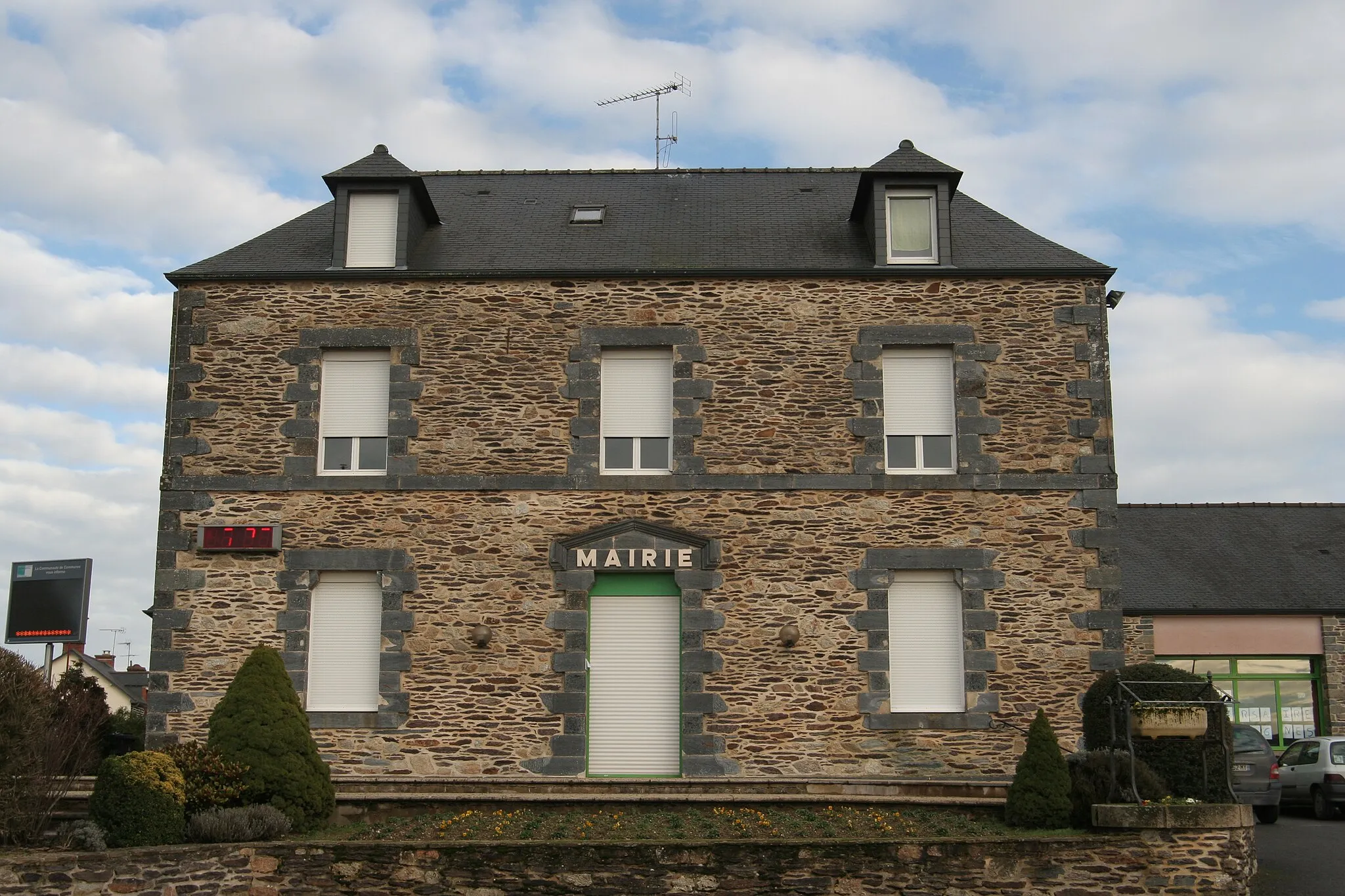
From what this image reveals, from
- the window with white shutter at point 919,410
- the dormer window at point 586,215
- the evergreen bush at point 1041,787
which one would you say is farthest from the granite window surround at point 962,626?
the dormer window at point 586,215

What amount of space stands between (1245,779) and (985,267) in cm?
669

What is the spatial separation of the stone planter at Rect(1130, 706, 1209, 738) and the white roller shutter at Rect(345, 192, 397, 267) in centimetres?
932

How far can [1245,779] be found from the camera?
15352 millimetres

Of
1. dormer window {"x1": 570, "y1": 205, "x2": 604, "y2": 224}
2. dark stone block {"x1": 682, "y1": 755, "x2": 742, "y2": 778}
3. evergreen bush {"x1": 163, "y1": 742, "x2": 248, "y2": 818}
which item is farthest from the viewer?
dormer window {"x1": 570, "y1": 205, "x2": 604, "y2": 224}

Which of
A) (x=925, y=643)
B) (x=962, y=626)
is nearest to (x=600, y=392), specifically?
(x=925, y=643)

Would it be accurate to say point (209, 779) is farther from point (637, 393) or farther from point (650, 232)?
point (650, 232)

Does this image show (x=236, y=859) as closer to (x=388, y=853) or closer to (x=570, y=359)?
(x=388, y=853)

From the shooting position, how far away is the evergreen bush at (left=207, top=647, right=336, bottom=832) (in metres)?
11.4

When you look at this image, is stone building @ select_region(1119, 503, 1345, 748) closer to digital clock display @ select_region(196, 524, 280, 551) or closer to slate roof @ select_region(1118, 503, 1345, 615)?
slate roof @ select_region(1118, 503, 1345, 615)

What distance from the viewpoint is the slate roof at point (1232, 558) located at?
825 inches

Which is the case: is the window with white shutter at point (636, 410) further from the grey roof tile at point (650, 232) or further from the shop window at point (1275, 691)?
the shop window at point (1275, 691)

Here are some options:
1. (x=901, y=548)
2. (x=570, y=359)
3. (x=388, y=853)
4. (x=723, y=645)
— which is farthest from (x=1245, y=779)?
(x=388, y=853)

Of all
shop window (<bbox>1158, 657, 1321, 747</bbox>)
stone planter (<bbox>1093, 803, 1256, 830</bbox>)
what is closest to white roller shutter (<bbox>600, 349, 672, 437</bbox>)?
stone planter (<bbox>1093, 803, 1256, 830</bbox>)

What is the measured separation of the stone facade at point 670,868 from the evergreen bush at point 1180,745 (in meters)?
1.17
